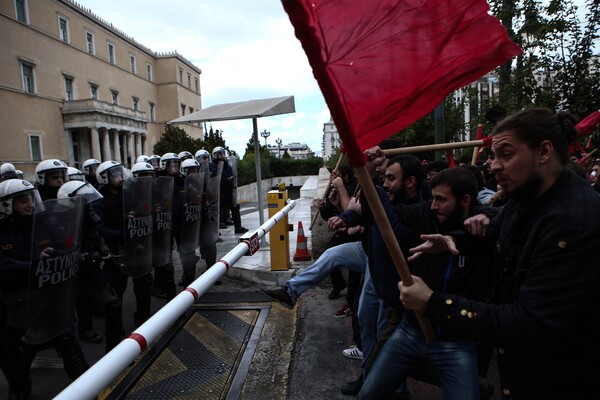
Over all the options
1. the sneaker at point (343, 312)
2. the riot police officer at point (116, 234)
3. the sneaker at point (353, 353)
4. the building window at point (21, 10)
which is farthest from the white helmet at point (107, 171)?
the building window at point (21, 10)

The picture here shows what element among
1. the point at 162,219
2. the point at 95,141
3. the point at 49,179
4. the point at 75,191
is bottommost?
the point at 162,219

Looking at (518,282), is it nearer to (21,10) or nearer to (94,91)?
(21,10)

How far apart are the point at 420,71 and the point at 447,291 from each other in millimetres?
1228

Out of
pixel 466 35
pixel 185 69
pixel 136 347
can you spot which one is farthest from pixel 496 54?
pixel 185 69

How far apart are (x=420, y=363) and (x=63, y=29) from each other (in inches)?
2082

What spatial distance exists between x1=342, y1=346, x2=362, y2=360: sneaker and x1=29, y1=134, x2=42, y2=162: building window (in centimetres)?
4190

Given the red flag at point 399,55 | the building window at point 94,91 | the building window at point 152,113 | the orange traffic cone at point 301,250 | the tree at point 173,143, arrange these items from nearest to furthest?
the red flag at point 399,55 < the orange traffic cone at point 301,250 < the tree at point 173,143 < the building window at point 94,91 < the building window at point 152,113

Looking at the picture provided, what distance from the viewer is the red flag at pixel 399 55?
4.80 ft

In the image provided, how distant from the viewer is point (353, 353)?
3939 millimetres

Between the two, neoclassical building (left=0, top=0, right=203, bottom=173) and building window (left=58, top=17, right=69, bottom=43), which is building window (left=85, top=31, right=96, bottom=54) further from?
building window (left=58, top=17, right=69, bottom=43)

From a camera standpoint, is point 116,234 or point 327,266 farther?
point 116,234

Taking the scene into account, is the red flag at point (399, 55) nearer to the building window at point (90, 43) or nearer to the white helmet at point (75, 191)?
the white helmet at point (75, 191)

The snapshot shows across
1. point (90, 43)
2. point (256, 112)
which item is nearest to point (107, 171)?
point (256, 112)

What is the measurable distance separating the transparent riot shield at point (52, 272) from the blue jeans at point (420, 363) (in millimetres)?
2569
